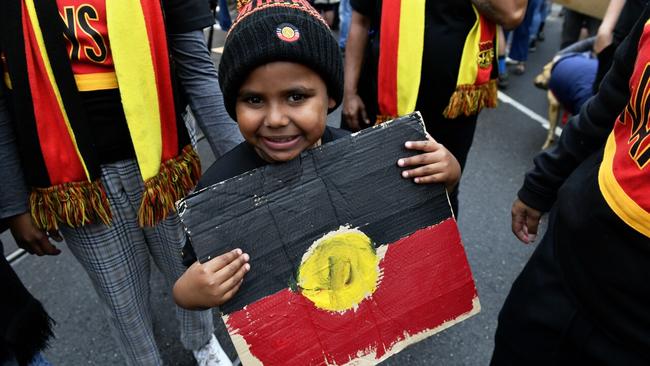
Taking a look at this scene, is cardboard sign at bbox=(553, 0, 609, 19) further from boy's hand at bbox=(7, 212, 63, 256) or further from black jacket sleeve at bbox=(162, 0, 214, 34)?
boy's hand at bbox=(7, 212, 63, 256)

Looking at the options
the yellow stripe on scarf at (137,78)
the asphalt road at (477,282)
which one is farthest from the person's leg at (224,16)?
the yellow stripe on scarf at (137,78)

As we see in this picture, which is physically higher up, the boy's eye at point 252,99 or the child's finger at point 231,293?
the boy's eye at point 252,99

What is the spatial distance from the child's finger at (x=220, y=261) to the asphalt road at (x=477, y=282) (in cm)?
133

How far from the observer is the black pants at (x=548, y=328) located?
1002 mm

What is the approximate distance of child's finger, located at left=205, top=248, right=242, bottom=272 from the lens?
880mm

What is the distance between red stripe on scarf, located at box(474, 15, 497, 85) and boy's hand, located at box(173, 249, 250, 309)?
116cm

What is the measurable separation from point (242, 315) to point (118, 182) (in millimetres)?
620

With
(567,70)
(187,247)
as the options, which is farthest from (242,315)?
(567,70)

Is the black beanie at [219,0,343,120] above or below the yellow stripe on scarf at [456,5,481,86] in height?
above

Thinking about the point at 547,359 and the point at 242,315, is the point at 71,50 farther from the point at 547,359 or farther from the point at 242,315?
the point at 547,359

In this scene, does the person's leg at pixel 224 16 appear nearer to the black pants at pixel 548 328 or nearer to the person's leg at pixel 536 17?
the person's leg at pixel 536 17

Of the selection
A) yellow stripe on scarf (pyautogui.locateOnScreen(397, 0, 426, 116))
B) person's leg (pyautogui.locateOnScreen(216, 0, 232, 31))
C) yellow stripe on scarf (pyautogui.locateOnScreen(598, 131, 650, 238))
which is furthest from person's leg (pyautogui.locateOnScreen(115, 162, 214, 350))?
A: person's leg (pyautogui.locateOnScreen(216, 0, 232, 31))

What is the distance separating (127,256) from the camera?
4.74ft

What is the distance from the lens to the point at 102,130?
124 cm
